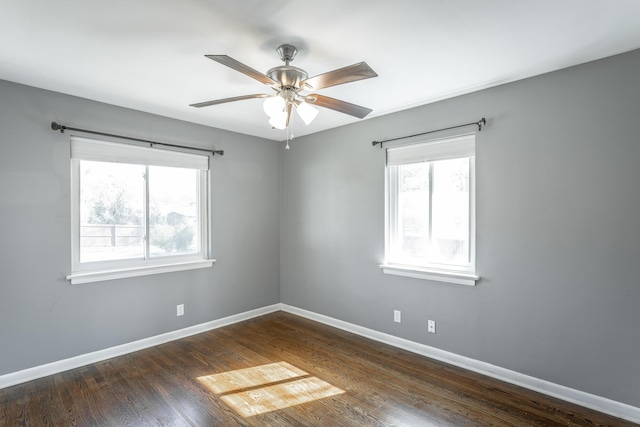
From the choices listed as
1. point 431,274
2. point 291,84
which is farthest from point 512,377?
point 291,84

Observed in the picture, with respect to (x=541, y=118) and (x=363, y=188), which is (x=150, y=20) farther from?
(x=541, y=118)

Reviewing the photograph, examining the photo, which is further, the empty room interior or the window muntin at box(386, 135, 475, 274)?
the window muntin at box(386, 135, 475, 274)

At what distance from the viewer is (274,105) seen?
2090 millimetres

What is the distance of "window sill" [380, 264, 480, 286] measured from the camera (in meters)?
2.87

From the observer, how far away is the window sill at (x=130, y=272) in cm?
292

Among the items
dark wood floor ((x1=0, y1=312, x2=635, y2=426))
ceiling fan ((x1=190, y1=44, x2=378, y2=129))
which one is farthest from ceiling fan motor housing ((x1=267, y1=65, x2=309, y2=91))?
dark wood floor ((x1=0, y1=312, x2=635, y2=426))

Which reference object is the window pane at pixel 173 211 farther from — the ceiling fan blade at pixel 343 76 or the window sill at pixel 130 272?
the ceiling fan blade at pixel 343 76

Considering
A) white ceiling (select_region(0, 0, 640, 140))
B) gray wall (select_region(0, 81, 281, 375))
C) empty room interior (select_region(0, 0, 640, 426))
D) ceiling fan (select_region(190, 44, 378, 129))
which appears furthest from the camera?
gray wall (select_region(0, 81, 281, 375))

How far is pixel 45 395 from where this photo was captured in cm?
246

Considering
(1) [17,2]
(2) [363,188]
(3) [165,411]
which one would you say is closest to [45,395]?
(3) [165,411]

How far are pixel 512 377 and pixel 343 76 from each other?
267 cm

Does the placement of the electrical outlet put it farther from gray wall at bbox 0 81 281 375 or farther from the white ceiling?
gray wall at bbox 0 81 281 375

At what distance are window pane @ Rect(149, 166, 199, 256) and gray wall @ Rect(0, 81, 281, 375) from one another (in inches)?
10.0

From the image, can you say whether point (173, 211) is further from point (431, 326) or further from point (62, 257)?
point (431, 326)
